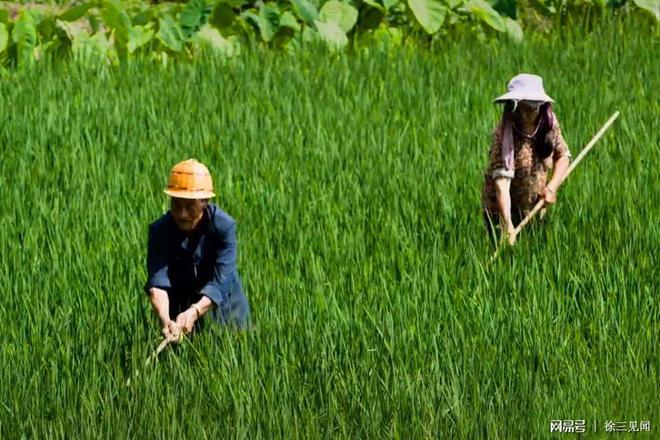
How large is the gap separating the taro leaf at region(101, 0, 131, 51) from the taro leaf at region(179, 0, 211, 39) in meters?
0.35

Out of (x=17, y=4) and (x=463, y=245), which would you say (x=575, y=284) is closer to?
(x=463, y=245)

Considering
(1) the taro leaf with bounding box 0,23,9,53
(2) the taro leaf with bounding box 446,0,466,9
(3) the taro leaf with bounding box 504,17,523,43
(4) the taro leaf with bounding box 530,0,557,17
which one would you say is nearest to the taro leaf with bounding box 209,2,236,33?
(1) the taro leaf with bounding box 0,23,9,53

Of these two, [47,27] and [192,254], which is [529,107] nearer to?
[192,254]

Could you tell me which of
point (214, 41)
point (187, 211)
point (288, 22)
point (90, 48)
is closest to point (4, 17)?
point (90, 48)

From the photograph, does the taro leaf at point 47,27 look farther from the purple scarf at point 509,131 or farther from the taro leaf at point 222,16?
the purple scarf at point 509,131

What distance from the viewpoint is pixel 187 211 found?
438cm

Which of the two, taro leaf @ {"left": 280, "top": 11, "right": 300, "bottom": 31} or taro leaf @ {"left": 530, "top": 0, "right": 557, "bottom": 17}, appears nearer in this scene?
taro leaf @ {"left": 280, "top": 11, "right": 300, "bottom": 31}

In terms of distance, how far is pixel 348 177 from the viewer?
6.49 meters

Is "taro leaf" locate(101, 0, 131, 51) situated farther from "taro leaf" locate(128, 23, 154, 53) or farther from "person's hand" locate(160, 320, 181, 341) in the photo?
"person's hand" locate(160, 320, 181, 341)

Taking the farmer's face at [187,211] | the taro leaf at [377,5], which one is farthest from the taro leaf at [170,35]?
the farmer's face at [187,211]

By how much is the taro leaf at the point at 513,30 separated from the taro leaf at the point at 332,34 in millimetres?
1003

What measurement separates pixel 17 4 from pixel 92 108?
3.80m

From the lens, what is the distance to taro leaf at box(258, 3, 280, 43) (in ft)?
30.0

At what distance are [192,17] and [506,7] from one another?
79.3 inches
